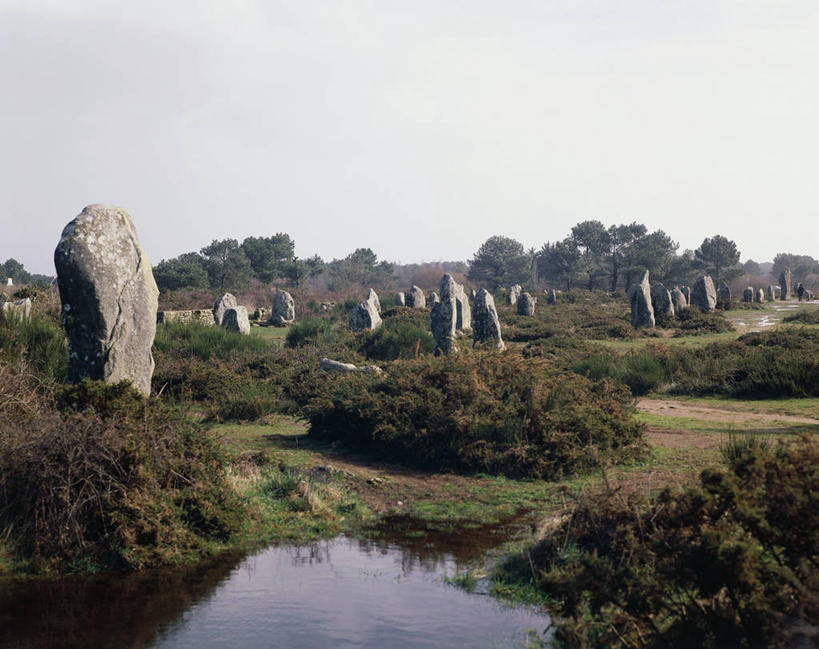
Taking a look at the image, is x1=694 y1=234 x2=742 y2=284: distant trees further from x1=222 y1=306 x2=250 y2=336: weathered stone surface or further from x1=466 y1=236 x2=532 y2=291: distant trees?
x1=222 y1=306 x2=250 y2=336: weathered stone surface

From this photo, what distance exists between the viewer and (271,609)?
6.19 m

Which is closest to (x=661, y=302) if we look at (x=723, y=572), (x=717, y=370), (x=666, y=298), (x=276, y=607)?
(x=666, y=298)

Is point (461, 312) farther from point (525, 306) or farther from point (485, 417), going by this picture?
point (485, 417)

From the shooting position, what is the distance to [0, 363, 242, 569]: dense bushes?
A: 727 centimetres

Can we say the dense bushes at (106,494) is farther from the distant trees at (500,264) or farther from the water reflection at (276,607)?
the distant trees at (500,264)

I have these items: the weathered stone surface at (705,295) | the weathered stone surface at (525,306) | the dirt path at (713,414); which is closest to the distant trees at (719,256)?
the weathered stone surface at (705,295)

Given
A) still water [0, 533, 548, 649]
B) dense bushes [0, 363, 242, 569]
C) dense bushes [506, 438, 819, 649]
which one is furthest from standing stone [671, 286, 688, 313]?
dense bushes [506, 438, 819, 649]

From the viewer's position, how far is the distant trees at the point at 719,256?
74.9 meters

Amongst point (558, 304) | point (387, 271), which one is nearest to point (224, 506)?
point (558, 304)

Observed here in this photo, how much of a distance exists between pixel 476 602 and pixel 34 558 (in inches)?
155

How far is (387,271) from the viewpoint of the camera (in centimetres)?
10619

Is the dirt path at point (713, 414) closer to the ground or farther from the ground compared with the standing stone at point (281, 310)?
closer to the ground

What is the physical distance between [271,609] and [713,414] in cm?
1221

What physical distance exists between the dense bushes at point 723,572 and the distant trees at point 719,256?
7473cm
